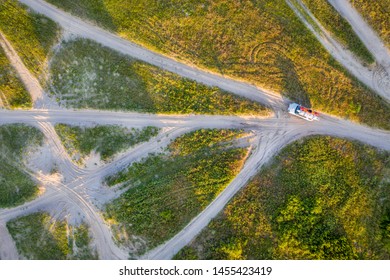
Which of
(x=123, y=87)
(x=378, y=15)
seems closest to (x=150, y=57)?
(x=123, y=87)

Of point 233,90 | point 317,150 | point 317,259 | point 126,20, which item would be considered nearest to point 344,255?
point 317,259

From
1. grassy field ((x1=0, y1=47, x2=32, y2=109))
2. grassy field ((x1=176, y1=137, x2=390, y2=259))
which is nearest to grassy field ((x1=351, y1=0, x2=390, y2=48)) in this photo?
grassy field ((x1=176, y1=137, x2=390, y2=259))

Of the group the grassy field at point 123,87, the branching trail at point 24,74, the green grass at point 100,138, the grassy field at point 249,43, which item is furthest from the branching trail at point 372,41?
→ the branching trail at point 24,74

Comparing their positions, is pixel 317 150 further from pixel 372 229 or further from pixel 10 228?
pixel 10 228

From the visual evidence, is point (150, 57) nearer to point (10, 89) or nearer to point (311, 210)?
point (10, 89)

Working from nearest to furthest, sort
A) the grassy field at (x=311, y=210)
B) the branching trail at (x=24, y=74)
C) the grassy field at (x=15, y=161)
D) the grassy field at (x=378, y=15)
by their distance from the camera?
the grassy field at (x=311, y=210) → the grassy field at (x=378, y=15) → the grassy field at (x=15, y=161) → the branching trail at (x=24, y=74)

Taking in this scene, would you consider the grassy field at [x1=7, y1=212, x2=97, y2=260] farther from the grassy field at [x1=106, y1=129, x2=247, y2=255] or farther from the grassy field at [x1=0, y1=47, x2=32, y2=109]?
the grassy field at [x1=0, y1=47, x2=32, y2=109]

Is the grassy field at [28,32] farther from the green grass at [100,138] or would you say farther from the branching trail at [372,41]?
the branching trail at [372,41]
